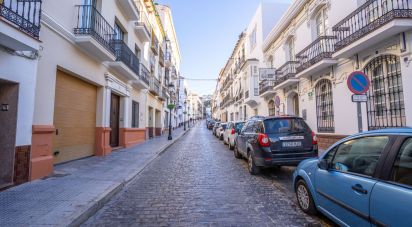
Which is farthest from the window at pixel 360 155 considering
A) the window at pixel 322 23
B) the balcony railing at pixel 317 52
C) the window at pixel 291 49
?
the window at pixel 291 49

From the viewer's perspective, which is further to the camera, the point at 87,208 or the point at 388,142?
the point at 87,208

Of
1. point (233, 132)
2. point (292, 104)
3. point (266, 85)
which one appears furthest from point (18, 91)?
point (266, 85)

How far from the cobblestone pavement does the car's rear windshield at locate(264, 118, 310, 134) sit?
1.35 metres

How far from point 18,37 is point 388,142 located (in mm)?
6376

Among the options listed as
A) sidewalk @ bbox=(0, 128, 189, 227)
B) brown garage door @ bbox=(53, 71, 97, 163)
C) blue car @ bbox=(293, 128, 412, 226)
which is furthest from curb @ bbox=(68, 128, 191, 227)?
blue car @ bbox=(293, 128, 412, 226)

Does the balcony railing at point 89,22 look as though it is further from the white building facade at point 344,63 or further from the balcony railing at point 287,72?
the balcony railing at point 287,72

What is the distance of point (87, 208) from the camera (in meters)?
3.98

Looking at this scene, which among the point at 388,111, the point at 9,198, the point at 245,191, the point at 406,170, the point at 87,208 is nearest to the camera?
the point at 406,170

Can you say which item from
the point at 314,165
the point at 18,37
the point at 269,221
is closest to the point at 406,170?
the point at 314,165

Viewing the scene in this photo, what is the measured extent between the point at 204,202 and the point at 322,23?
36.8 ft

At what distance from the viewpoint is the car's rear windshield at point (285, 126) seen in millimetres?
6504

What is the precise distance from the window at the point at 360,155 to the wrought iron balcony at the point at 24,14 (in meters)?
6.23

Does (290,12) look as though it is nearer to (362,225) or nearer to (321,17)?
(321,17)

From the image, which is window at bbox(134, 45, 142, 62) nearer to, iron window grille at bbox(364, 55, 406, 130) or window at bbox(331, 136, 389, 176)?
iron window grille at bbox(364, 55, 406, 130)
